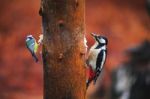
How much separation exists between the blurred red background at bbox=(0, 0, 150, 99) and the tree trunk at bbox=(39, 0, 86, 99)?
1130 centimetres

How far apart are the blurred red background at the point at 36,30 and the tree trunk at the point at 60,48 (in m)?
11.3

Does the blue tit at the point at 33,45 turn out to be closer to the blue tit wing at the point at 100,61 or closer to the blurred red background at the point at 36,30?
the blue tit wing at the point at 100,61

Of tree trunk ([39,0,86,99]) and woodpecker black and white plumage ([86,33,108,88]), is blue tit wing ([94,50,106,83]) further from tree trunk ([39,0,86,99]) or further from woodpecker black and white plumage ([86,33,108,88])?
tree trunk ([39,0,86,99])

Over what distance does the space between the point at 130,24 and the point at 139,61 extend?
21.6 ft

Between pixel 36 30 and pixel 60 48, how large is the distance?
1313 cm

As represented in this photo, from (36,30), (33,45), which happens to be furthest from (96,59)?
(36,30)

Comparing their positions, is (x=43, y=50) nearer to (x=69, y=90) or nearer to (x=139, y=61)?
(x=69, y=90)

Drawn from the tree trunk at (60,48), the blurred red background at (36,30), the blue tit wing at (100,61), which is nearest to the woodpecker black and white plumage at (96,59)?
the blue tit wing at (100,61)

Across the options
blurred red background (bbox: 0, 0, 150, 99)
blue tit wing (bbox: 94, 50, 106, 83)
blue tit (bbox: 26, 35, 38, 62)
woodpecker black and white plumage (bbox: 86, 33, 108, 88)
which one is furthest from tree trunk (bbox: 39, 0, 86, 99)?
blurred red background (bbox: 0, 0, 150, 99)

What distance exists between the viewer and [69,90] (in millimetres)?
2797

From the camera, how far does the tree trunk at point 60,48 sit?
2.76 m

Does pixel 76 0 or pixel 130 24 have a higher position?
pixel 76 0

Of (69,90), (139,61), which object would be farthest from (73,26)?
(139,61)

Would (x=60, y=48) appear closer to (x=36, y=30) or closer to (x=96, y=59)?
(x=96, y=59)
